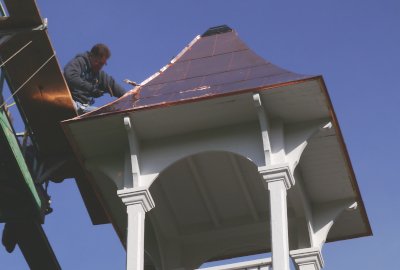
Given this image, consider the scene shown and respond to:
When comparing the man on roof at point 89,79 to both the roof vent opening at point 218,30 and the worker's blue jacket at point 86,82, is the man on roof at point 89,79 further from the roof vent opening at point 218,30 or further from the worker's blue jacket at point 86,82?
the roof vent opening at point 218,30

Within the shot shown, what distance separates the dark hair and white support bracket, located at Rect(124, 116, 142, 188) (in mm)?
2120

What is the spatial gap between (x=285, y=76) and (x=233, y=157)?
1.87 m

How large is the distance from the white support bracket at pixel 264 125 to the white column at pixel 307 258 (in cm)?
203

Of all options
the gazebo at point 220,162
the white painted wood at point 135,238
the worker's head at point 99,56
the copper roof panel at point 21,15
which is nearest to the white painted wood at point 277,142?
the gazebo at point 220,162

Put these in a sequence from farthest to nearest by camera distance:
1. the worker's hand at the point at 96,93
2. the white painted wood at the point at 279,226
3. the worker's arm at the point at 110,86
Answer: the worker's arm at the point at 110,86 < the worker's hand at the point at 96,93 < the white painted wood at the point at 279,226

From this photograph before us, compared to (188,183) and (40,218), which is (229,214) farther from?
(40,218)

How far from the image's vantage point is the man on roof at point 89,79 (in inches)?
833

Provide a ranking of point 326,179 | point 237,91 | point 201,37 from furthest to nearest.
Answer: point 201,37 < point 326,179 < point 237,91

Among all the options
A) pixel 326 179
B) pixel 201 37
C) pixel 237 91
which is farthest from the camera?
pixel 201 37

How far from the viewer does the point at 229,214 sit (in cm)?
2211

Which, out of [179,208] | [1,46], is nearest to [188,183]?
[179,208]

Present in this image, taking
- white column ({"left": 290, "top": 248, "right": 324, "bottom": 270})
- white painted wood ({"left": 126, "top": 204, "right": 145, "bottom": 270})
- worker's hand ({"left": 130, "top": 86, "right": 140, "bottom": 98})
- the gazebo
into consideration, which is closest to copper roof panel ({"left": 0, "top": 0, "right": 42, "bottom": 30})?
the gazebo

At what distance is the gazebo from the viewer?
63.5 ft

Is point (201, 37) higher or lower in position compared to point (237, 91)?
higher
